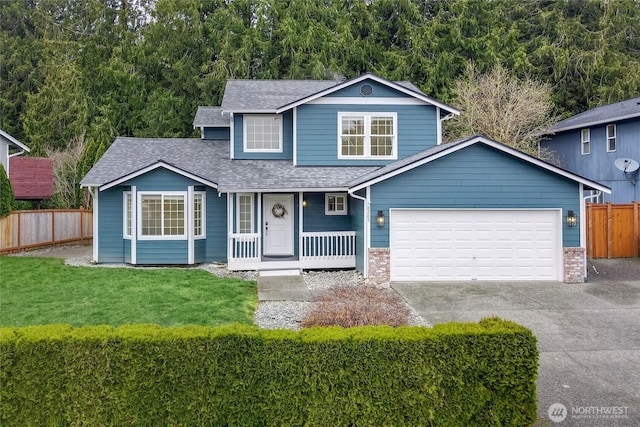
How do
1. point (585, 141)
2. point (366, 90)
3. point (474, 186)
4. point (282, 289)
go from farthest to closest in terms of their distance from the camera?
point (585, 141) < point (366, 90) < point (474, 186) < point (282, 289)

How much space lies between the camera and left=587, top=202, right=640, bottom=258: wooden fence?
49.6ft

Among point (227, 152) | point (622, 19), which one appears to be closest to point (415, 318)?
A: point (227, 152)

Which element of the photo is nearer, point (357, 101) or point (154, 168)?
point (154, 168)

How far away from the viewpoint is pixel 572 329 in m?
7.80

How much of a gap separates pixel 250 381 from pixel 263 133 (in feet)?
39.6

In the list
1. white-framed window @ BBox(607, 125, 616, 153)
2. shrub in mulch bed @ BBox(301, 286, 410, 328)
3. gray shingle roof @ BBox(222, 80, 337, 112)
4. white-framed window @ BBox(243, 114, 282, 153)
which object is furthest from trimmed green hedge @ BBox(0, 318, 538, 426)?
white-framed window @ BBox(607, 125, 616, 153)

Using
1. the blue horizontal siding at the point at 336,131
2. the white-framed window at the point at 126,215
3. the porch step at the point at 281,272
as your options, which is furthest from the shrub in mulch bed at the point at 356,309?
the white-framed window at the point at 126,215

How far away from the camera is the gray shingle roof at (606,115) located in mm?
18656

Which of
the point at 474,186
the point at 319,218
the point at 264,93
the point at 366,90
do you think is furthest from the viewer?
the point at 264,93

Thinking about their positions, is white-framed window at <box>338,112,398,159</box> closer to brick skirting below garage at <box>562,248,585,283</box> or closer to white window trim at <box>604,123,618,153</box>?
brick skirting below garage at <box>562,248,585,283</box>

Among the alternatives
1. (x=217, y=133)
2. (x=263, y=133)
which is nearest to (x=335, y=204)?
(x=263, y=133)

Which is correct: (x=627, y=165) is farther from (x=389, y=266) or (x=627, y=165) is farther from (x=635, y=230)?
(x=389, y=266)

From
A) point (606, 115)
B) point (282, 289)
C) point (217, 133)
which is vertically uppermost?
point (606, 115)

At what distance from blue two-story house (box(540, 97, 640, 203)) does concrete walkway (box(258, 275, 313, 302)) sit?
14.9 m
